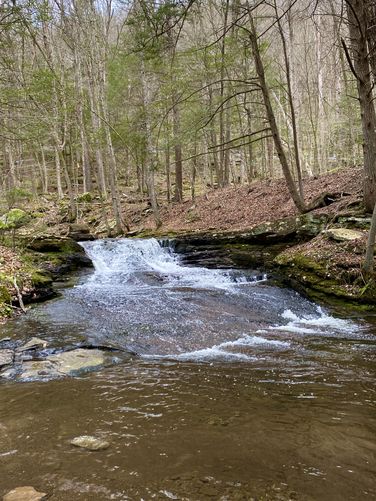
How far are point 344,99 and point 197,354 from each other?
712 inches

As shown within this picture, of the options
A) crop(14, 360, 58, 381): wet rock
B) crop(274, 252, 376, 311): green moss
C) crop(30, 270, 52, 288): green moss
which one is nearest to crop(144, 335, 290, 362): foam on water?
crop(14, 360, 58, 381): wet rock

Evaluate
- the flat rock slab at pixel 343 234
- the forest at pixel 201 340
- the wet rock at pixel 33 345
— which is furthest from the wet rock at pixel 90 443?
the flat rock slab at pixel 343 234

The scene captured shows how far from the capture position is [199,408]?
140 inches

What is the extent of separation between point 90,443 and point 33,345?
2.87 metres

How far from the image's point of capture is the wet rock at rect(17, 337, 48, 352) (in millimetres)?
5312

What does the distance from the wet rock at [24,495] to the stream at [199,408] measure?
Result: 2.0 inches

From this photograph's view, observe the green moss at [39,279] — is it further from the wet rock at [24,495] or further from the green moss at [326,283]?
the wet rock at [24,495]

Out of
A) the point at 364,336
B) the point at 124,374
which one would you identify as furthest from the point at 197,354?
the point at 364,336

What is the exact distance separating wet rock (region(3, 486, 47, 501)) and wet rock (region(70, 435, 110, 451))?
0.57m

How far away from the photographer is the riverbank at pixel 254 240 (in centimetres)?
822

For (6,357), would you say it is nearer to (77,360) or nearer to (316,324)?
(77,360)

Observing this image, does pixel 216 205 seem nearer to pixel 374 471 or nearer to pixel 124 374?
pixel 124 374

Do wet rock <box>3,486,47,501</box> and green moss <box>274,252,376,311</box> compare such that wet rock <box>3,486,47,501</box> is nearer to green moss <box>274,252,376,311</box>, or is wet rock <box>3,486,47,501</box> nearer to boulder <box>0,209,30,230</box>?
green moss <box>274,252,376,311</box>

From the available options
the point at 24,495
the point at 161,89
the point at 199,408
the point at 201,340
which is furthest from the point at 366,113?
the point at 24,495
